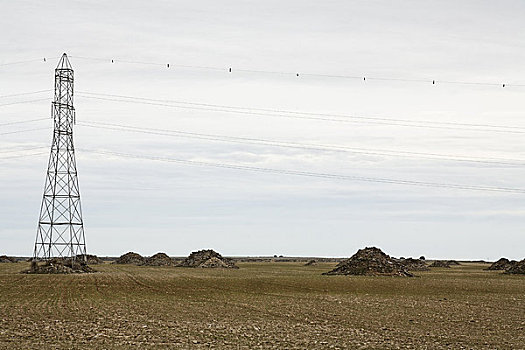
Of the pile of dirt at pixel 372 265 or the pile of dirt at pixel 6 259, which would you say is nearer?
the pile of dirt at pixel 372 265

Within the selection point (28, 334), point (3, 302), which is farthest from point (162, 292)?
point (28, 334)

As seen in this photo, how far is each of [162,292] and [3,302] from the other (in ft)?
49.3

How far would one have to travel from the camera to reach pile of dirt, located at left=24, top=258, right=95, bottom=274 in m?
95.1

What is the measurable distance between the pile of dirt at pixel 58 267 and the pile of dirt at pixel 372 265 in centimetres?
3498

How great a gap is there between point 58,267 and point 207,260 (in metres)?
48.1

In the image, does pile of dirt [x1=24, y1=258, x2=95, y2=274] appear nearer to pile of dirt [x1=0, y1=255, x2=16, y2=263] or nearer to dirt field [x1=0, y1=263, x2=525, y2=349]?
dirt field [x1=0, y1=263, x2=525, y2=349]

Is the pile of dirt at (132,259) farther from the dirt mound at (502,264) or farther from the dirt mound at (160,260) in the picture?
the dirt mound at (502,264)

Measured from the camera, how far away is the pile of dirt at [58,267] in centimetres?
9512

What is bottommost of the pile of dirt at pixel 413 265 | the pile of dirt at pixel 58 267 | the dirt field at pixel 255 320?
the dirt field at pixel 255 320

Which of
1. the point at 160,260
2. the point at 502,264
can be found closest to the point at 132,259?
the point at 160,260

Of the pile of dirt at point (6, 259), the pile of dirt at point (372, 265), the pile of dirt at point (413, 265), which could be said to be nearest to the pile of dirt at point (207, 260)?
the pile of dirt at point (413, 265)

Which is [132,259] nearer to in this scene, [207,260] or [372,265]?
[207,260]

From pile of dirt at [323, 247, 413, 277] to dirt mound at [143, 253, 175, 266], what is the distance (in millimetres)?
61169

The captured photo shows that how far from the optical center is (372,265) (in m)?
102
